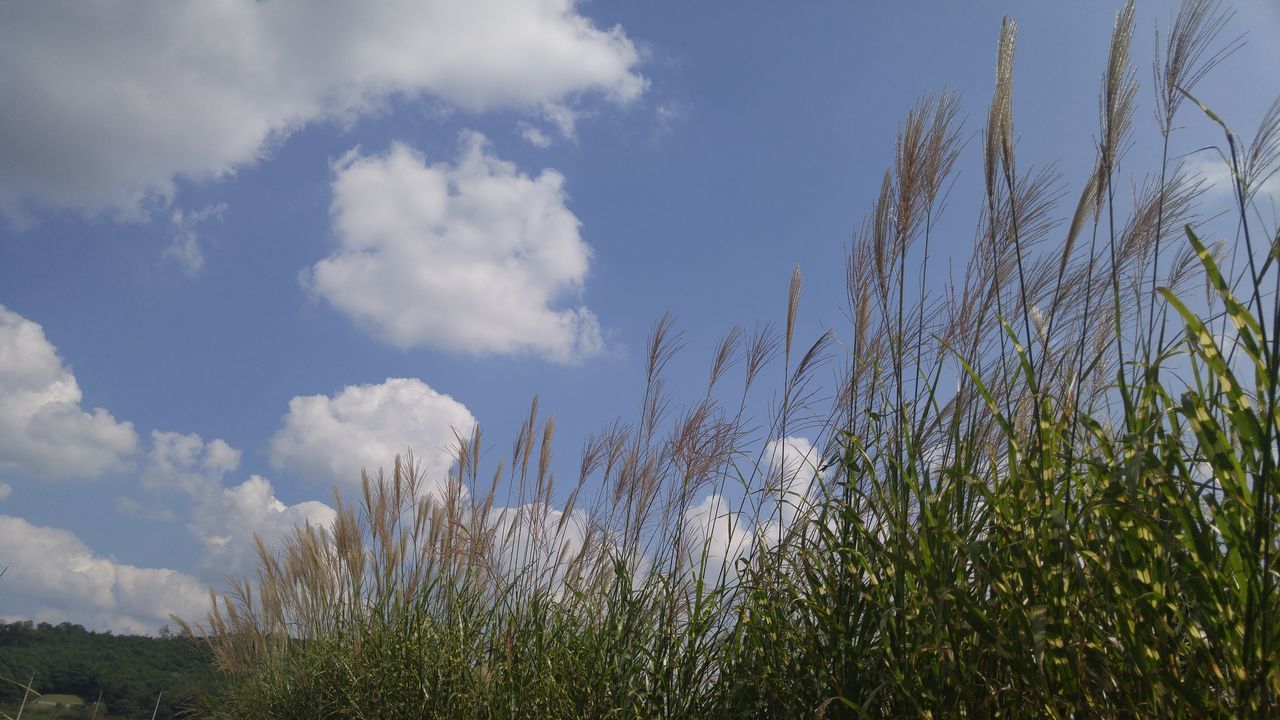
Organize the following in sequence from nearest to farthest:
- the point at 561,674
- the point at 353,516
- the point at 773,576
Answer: the point at 773,576
the point at 561,674
the point at 353,516

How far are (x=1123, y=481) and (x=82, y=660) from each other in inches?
485

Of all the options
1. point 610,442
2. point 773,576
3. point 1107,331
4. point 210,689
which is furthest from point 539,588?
point 210,689

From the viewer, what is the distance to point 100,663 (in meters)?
10.3

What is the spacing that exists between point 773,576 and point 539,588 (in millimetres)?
1474

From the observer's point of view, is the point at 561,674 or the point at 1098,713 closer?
the point at 1098,713

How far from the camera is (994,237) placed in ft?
5.54

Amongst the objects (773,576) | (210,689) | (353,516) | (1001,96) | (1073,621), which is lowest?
(210,689)

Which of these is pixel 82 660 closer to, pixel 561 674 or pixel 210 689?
pixel 210 689

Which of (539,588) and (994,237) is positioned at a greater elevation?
(994,237)

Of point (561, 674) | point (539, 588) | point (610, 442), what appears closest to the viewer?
point (561, 674)

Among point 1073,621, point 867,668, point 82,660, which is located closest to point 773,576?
point 867,668

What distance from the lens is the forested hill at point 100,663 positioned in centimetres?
873

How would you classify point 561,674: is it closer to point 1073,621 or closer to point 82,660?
point 1073,621

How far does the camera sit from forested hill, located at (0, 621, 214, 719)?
Result: 8.73m
